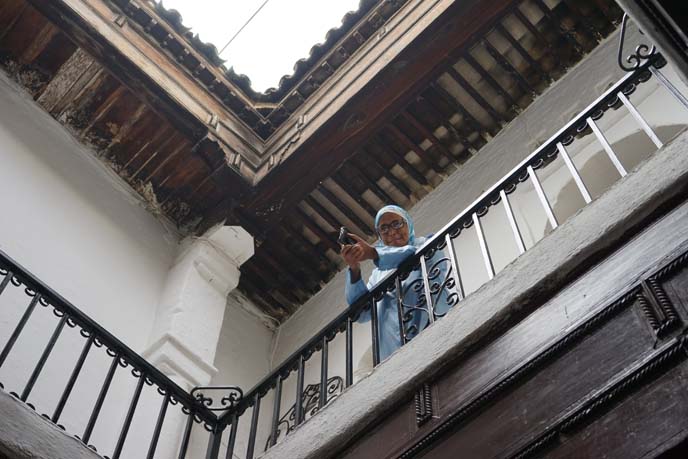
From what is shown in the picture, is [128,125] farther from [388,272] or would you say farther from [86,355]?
[388,272]

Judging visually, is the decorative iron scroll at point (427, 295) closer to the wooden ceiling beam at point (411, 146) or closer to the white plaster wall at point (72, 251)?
the white plaster wall at point (72, 251)

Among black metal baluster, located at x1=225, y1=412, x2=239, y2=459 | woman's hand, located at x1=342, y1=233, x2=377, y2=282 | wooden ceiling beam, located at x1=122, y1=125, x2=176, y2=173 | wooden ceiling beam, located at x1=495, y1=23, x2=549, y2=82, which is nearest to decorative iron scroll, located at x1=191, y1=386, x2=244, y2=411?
black metal baluster, located at x1=225, y1=412, x2=239, y2=459

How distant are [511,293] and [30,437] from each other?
2391 millimetres

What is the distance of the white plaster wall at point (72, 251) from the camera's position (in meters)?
6.16

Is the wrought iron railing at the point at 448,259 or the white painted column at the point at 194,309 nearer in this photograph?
the wrought iron railing at the point at 448,259

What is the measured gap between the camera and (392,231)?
18.8 ft

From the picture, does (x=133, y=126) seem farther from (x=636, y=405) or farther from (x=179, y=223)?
(x=636, y=405)

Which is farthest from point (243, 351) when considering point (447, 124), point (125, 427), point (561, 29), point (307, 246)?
point (561, 29)

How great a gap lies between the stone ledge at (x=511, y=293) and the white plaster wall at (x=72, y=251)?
6.87 feet

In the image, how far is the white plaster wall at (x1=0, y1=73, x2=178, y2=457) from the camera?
6.16 metres

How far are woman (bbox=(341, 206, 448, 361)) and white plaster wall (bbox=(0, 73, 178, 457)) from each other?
1801 millimetres

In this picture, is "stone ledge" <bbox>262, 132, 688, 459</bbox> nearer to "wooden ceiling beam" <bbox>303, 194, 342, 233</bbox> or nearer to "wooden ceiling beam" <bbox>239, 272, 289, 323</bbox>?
"wooden ceiling beam" <bbox>303, 194, 342, 233</bbox>

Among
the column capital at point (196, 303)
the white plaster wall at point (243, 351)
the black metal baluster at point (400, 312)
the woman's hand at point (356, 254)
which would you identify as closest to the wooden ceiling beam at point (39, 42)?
the column capital at point (196, 303)

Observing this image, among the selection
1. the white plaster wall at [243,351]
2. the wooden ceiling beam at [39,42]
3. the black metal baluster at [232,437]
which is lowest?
the white plaster wall at [243,351]
